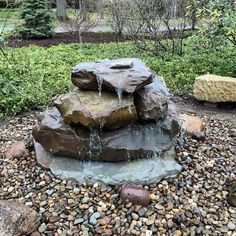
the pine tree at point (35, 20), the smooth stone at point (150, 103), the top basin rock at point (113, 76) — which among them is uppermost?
the top basin rock at point (113, 76)

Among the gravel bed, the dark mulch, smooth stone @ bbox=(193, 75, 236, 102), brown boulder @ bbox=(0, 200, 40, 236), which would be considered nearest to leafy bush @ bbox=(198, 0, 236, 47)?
smooth stone @ bbox=(193, 75, 236, 102)

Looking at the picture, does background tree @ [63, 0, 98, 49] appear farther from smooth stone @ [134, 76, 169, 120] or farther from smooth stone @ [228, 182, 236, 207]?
smooth stone @ [228, 182, 236, 207]

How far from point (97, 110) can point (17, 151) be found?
3.26ft

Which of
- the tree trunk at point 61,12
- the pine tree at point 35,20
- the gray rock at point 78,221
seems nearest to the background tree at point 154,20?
the pine tree at point 35,20

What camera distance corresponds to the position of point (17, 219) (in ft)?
8.78

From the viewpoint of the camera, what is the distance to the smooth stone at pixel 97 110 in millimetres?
3084

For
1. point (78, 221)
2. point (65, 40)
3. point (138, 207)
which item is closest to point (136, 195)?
point (138, 207)

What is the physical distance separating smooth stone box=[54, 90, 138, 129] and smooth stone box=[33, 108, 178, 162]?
0.10 metres

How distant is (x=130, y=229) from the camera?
9.29 feet

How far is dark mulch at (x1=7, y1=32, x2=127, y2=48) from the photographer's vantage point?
34.5 ft

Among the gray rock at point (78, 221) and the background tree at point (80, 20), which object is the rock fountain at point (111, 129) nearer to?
the gray rock at point (78, 221)

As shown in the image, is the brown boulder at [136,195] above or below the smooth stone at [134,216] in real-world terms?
above

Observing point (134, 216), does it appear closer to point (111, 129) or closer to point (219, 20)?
point (111, 129)

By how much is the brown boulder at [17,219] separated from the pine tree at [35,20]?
9313 mm
